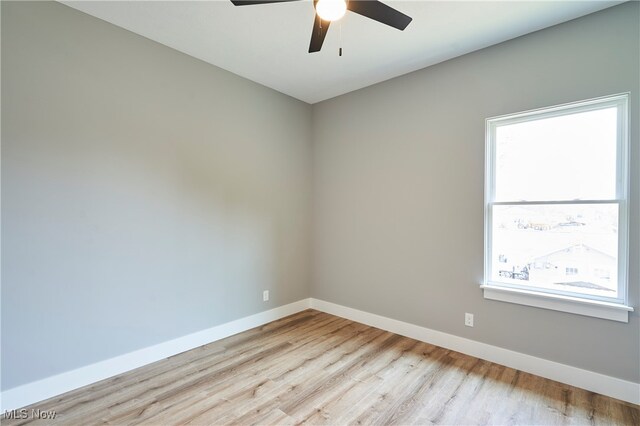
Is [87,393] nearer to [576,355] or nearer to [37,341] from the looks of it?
[37,341]

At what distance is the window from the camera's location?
7.10ft

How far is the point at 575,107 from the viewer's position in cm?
231

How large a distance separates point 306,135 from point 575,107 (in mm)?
2856

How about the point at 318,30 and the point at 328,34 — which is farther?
the point at 328,34

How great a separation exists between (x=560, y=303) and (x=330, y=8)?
271 centimetres

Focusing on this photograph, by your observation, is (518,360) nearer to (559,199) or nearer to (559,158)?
(559,199)

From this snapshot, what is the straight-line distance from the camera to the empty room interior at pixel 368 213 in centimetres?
204

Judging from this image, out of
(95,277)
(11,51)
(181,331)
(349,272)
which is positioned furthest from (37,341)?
(349,272)

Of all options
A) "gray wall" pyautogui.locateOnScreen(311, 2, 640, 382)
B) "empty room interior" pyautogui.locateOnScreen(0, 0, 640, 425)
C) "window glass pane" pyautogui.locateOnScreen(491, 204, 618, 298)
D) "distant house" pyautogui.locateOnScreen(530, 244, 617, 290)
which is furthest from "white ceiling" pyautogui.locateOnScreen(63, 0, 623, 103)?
"distant house" pyautogui.locateOnScreen(530, 244, 617, 290)

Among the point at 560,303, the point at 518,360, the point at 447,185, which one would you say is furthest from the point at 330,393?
the point at 447,185

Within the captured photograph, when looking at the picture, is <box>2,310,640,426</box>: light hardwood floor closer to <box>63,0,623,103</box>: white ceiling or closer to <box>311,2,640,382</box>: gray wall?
<box>311,2,640,382</box>: gray wall

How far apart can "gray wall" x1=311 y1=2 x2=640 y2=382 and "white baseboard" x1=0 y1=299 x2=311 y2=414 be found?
1284 mm

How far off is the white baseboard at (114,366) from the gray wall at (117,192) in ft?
0.21

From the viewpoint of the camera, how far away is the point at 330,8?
1531 millimetres
